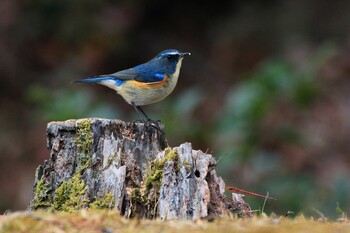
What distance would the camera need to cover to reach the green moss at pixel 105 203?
4.59 m

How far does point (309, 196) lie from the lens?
864 cm

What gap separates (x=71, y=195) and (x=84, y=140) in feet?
1.32

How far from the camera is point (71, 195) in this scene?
4.72 meters

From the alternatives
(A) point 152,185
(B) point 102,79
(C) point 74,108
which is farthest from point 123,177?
(C) point 74,108

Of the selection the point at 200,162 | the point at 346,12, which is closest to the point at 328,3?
→ the point at 346,12

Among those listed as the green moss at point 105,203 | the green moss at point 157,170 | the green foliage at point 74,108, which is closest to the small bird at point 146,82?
the green foliage at point 74,108

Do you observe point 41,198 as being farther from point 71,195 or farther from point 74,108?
point 74,108

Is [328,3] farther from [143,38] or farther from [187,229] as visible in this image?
[187,229]

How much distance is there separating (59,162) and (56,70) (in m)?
8.08

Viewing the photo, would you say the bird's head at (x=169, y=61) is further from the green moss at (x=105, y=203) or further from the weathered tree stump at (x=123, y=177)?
the green moss at (x=105, y=203)

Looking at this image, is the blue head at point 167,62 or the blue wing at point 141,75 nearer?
the blue wing at point 141,75

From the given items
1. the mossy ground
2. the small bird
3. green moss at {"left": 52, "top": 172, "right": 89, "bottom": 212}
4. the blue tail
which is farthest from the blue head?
the mossy ground

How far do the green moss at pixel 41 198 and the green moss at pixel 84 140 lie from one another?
1.02 feet

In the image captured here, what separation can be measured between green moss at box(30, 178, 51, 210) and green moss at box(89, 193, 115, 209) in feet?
1.19
